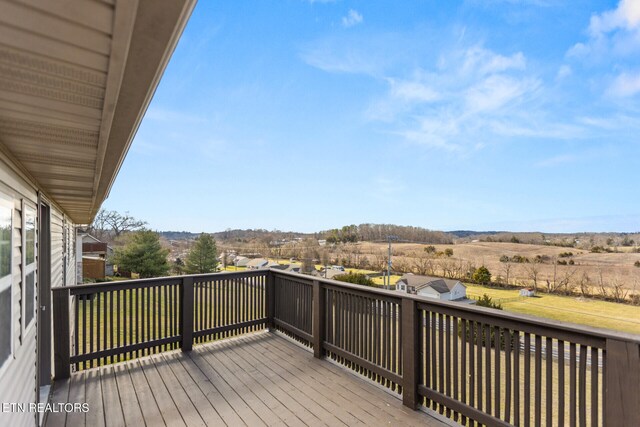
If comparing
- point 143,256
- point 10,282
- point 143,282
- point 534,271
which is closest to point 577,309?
point 534,271

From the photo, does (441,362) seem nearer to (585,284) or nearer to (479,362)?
(479,362)

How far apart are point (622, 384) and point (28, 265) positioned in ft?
13.3

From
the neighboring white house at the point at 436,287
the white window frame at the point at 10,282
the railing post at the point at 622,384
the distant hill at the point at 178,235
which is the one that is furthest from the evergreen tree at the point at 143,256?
the railing post at the point at 622,384

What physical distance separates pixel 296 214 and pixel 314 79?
84.5 ft

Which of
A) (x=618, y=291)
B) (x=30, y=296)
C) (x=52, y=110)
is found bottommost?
(x=618, y=291)

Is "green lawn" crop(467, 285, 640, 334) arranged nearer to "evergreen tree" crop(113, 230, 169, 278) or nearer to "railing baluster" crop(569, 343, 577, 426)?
"railing baluster" crop(569, 343, 577, 426)

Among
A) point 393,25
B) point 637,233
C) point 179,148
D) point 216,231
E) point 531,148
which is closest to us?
point 637,233

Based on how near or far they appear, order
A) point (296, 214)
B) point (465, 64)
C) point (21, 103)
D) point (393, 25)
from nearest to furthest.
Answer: point (21, 103) < point (393, 25) < point (465, 64) < point (296, 214)

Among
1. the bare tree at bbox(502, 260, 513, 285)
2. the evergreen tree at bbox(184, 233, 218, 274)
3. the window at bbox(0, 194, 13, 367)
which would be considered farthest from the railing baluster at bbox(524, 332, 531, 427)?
the evergreen tree at bbox(184, 233, 218, 274)

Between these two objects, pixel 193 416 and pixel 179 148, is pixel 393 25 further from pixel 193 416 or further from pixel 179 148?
pixel 179 148

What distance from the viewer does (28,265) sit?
8.87 feet

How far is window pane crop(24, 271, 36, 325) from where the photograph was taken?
2.56 meters

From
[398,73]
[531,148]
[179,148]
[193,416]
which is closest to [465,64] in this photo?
[398,73]

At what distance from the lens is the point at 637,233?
10805mm
